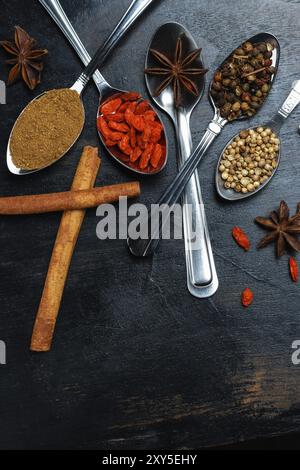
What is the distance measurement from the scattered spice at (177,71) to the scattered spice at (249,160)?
0.77 ft

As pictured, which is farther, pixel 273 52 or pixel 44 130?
pixel 273 52

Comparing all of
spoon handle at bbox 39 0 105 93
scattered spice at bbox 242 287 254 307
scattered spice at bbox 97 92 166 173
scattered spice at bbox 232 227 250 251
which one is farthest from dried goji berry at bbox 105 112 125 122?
scattered spice at bbox 242 287 254 307

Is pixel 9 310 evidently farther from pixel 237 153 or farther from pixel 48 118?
pixel 237 153

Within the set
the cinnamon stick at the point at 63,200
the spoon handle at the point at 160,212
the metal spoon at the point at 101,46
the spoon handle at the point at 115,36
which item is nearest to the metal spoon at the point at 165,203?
the spoon handle at the point at 160,212

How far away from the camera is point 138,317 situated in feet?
7.57

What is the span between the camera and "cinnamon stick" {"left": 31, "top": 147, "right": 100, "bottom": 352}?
225cm

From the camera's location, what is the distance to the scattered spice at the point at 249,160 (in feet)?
7.59

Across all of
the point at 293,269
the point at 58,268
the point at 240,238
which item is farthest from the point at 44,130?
the point at 293,269

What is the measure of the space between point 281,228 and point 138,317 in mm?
574

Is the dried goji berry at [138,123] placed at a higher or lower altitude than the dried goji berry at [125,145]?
higher

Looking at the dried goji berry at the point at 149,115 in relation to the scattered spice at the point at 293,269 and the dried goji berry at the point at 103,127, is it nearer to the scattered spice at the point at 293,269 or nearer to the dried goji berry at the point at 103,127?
the dried goji berry at the point at 103,127

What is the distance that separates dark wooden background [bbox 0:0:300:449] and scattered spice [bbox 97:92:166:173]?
7 cm

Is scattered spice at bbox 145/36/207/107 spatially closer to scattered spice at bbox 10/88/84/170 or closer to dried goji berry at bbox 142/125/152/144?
dried goji berry at bbox 142/125/152/144

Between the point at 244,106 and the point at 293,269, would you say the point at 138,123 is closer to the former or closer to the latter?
the point at 244,106
